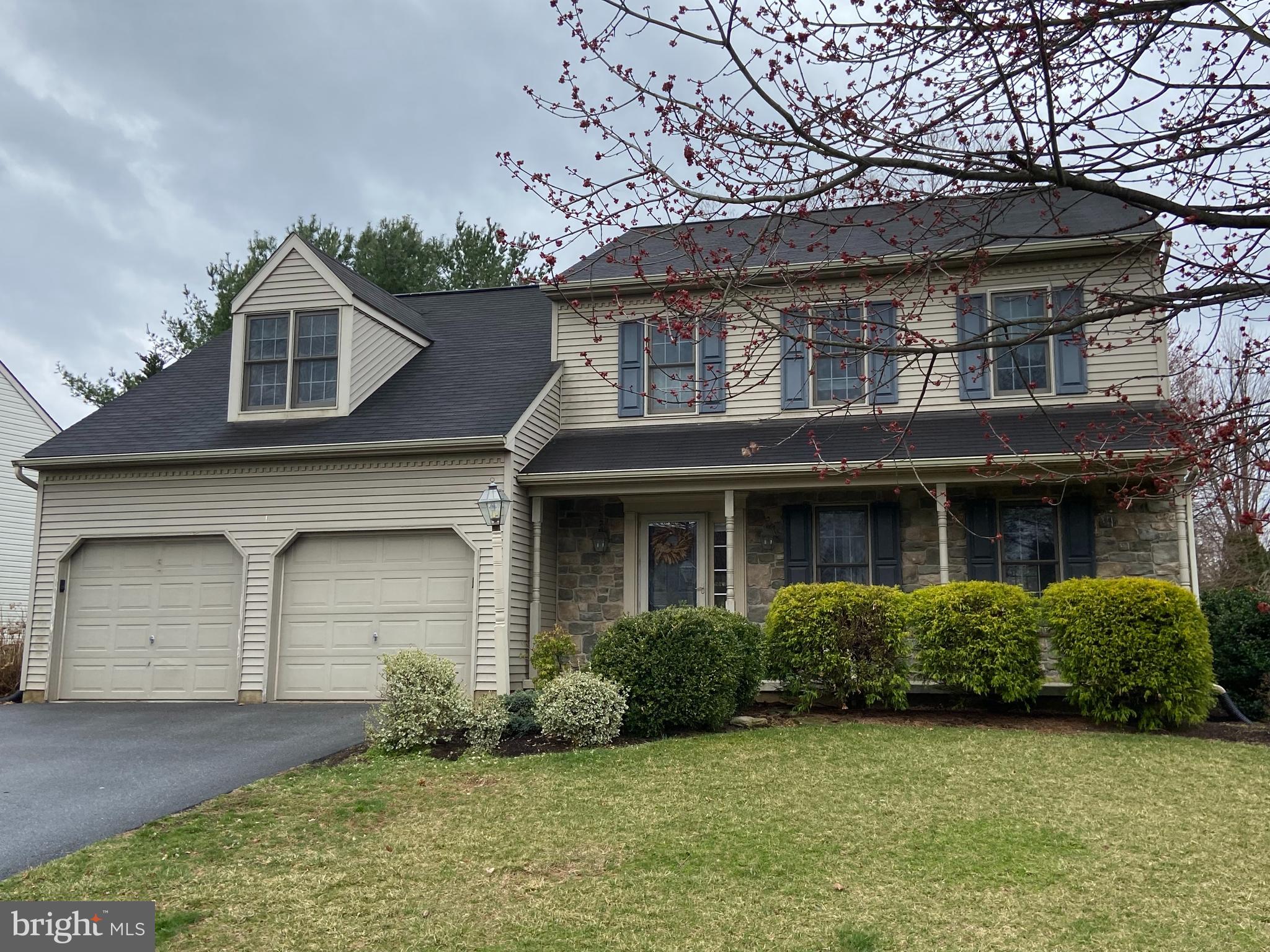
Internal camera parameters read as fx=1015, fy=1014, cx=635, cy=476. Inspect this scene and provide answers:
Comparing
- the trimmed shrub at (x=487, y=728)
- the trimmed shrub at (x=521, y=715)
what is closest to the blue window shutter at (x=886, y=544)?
the trimmed shrub at (x=521, y=715)

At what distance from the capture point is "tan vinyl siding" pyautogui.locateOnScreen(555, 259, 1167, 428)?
41.8ft

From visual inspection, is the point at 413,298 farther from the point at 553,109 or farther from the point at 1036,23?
the point at 1036,23

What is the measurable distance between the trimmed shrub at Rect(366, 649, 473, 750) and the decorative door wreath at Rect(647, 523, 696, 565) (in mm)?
4766

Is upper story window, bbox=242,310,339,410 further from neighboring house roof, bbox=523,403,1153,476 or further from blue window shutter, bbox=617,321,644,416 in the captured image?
blue window shutter, bbox=617,321,644,416

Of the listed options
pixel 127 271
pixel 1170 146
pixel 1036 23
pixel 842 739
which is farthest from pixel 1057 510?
pixel 127 271

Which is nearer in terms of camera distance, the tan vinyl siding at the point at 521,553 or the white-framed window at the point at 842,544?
the tan vinyl siding at the point at 521,553

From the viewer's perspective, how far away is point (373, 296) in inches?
598

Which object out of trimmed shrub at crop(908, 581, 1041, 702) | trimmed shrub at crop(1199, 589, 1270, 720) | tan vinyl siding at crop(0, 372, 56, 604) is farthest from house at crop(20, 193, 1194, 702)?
tan vinyl siding at crop(0, 372, 56, 604)

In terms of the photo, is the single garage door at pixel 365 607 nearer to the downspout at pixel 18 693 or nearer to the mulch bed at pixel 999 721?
the downspout at pixel 18 693

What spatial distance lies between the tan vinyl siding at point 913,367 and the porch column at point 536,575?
5.61ft

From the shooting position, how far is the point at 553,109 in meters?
4.79

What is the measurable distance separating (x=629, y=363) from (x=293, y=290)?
4.83 m

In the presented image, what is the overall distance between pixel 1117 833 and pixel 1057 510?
645cm

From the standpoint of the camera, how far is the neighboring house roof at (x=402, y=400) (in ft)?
43.5
